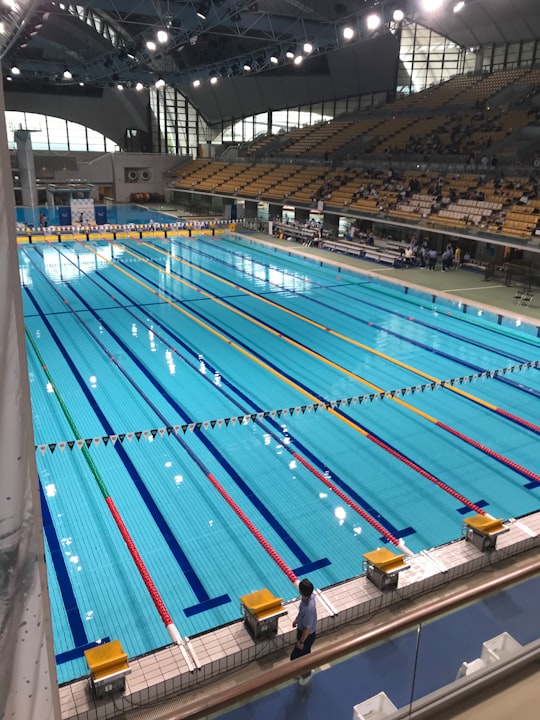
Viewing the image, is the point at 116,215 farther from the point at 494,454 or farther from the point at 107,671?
the point at 107,671

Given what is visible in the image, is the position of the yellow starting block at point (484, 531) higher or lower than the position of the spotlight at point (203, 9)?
lower

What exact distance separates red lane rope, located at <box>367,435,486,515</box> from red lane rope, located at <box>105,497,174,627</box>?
3.39 meters

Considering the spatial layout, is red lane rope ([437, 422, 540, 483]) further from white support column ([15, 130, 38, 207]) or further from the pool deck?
white support column ([15, 130, 38, 207])

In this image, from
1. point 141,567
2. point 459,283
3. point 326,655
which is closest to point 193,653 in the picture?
point 141,567

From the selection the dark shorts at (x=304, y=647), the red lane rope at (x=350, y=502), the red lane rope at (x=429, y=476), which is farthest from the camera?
the red lane rope at (x=429, y=476)

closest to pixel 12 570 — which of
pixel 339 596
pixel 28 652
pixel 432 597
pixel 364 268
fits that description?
pixel 28 652

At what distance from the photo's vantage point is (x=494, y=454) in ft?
23.6

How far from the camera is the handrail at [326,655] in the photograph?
1980 millimetres

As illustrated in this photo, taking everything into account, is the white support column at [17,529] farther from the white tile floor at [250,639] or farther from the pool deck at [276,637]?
the white tile floor at [250,639]

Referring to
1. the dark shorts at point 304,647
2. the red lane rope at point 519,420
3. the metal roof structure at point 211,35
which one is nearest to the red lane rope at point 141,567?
the dark shorts at point 304,647

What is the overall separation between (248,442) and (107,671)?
4149mm

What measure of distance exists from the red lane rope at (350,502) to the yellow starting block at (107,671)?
290 centimetres

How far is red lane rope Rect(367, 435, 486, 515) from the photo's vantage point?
20.2 ft

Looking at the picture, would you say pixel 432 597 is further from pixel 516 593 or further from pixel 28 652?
pixel 28 652
